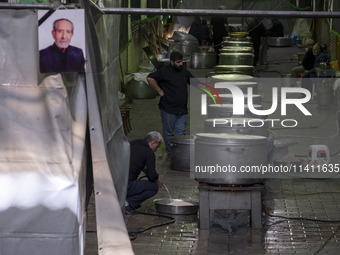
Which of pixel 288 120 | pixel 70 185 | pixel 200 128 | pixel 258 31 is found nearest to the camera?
pixel 70 185

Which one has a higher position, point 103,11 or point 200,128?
point 103,11

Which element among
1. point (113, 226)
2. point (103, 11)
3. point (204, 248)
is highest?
point (103, 11)

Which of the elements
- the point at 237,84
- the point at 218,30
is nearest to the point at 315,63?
the point at 237,84

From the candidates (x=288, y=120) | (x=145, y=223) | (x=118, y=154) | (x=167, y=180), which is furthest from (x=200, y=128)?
(x=118, y=154)

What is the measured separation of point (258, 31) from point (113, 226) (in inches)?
895

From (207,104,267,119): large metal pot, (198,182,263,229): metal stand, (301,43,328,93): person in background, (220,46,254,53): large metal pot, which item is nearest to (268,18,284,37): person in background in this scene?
(220,46,254,53): large metal pot

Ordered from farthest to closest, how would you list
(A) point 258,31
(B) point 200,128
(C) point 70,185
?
(A) point 258,31 → (B) point 200,128 → (C) point 70,185

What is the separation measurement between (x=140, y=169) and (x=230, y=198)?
56.5 inches

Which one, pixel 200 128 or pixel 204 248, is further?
pixel 200 128

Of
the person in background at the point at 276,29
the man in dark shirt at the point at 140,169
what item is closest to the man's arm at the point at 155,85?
the man in dark shirt at the point at 140,169

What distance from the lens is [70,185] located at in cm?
513

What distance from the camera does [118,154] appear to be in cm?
661

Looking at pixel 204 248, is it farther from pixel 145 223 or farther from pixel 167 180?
pixel 167 180

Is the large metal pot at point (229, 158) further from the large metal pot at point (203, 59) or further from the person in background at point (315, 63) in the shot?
the large metal pot at point (203, 59)
